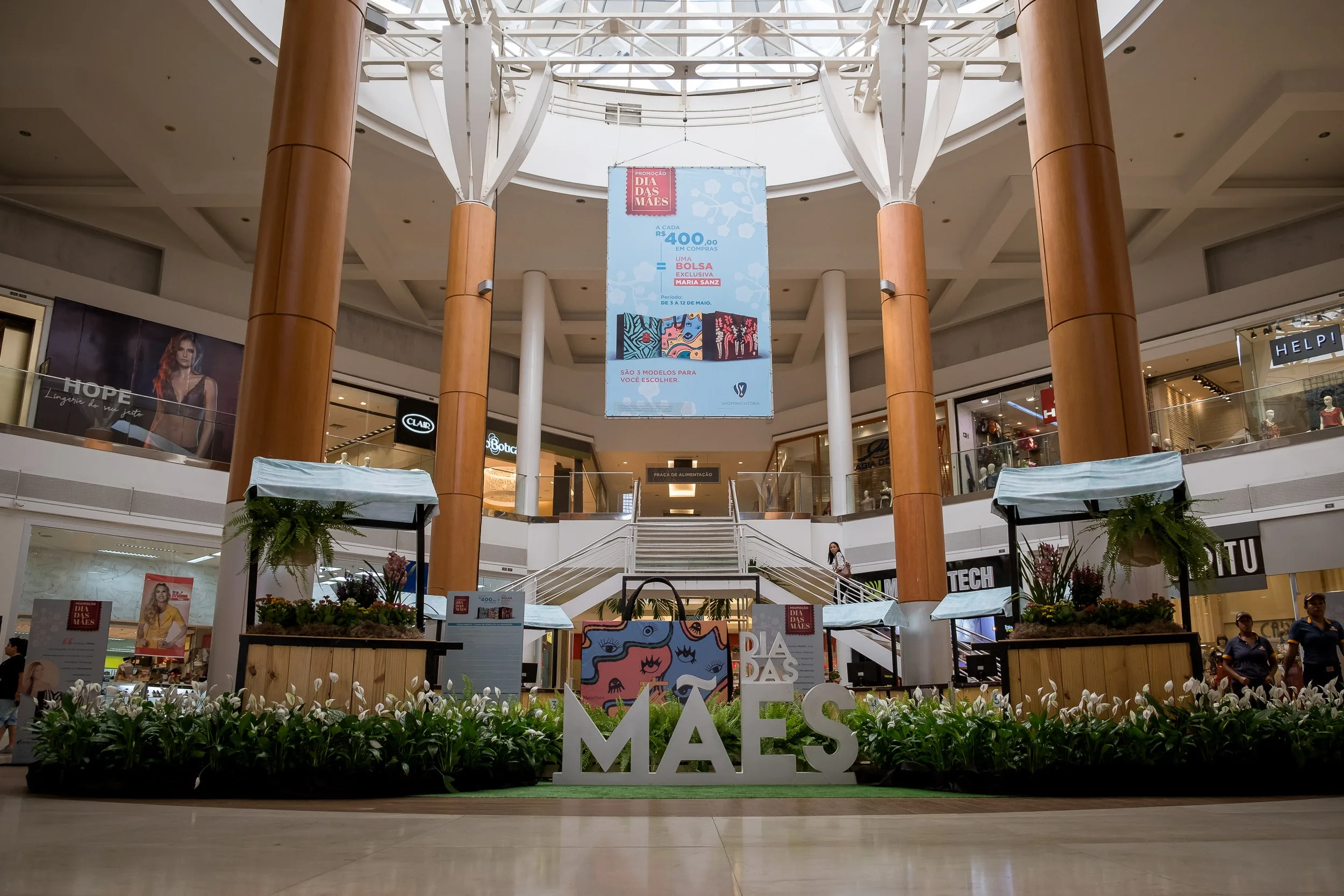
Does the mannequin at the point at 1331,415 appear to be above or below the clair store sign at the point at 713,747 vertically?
above

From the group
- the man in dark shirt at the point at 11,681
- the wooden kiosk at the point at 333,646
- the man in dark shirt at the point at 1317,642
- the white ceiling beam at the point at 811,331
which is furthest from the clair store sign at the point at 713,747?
the white ceiling beam at the point at 811,331

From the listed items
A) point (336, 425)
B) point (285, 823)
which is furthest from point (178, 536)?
point (285, 823)

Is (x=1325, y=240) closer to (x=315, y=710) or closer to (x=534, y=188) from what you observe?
(x=534, y=188)

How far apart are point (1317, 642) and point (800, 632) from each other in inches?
193

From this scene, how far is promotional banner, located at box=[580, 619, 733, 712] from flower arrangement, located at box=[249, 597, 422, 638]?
309cm

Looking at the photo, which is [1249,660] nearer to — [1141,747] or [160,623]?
[1141,747]

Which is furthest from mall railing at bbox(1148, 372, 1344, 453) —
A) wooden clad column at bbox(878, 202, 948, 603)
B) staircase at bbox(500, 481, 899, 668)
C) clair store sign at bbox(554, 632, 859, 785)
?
clair store sign at bbox(554, 632, 859, 785)

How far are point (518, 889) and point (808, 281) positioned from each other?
24291 mm

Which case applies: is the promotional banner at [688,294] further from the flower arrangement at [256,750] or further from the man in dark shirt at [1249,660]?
the flower arrangement at [256,750]

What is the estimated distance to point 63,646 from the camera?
9969mm

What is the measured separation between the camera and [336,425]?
2548cm

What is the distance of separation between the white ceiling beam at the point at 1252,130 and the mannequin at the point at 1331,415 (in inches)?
158

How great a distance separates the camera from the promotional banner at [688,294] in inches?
647

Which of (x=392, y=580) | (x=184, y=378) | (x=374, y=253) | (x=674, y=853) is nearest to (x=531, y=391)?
(x=374, y=253)
